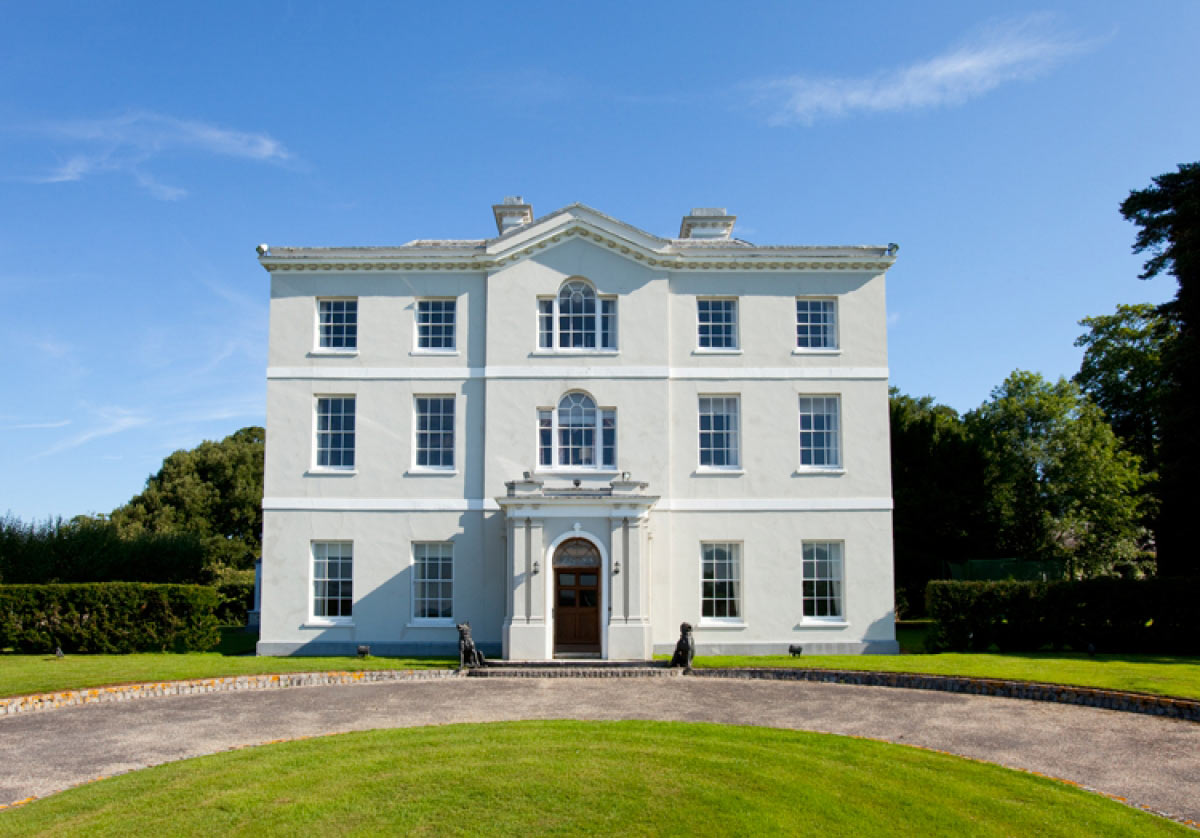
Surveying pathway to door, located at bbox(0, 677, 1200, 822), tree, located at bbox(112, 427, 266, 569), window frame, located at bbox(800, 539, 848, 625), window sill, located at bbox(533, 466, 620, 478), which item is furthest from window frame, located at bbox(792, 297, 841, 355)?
tree, located at bbox(112, 427, 266, 569)

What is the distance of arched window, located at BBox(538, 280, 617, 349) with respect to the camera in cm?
2836

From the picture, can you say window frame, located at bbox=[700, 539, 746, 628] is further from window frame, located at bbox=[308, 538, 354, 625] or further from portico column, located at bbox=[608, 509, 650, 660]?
window frame, located at bbox=[308, 538, 354, 625]

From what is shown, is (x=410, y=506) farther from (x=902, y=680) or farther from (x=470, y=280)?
(x=902, y=680)

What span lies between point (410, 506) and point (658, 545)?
24.0 feet

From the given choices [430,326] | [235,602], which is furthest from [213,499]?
[430,326]

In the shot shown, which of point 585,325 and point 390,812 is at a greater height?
point 585,325

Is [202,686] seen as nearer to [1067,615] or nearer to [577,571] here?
[577,571]

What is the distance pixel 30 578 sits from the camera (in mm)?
32188

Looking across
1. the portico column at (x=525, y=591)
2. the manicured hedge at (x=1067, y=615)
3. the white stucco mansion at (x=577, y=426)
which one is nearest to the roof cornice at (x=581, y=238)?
the white stucco mansion at (x=577, y=426)

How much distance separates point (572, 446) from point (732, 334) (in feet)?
19.8

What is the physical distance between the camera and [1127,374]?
153 feet

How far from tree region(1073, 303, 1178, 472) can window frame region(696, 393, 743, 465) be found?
25.8 meters

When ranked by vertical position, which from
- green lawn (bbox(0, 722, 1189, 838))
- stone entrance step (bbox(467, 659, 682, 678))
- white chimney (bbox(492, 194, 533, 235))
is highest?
white chimney (bbox(492, 194, 533, 235))

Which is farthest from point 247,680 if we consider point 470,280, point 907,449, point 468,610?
point 907,449
